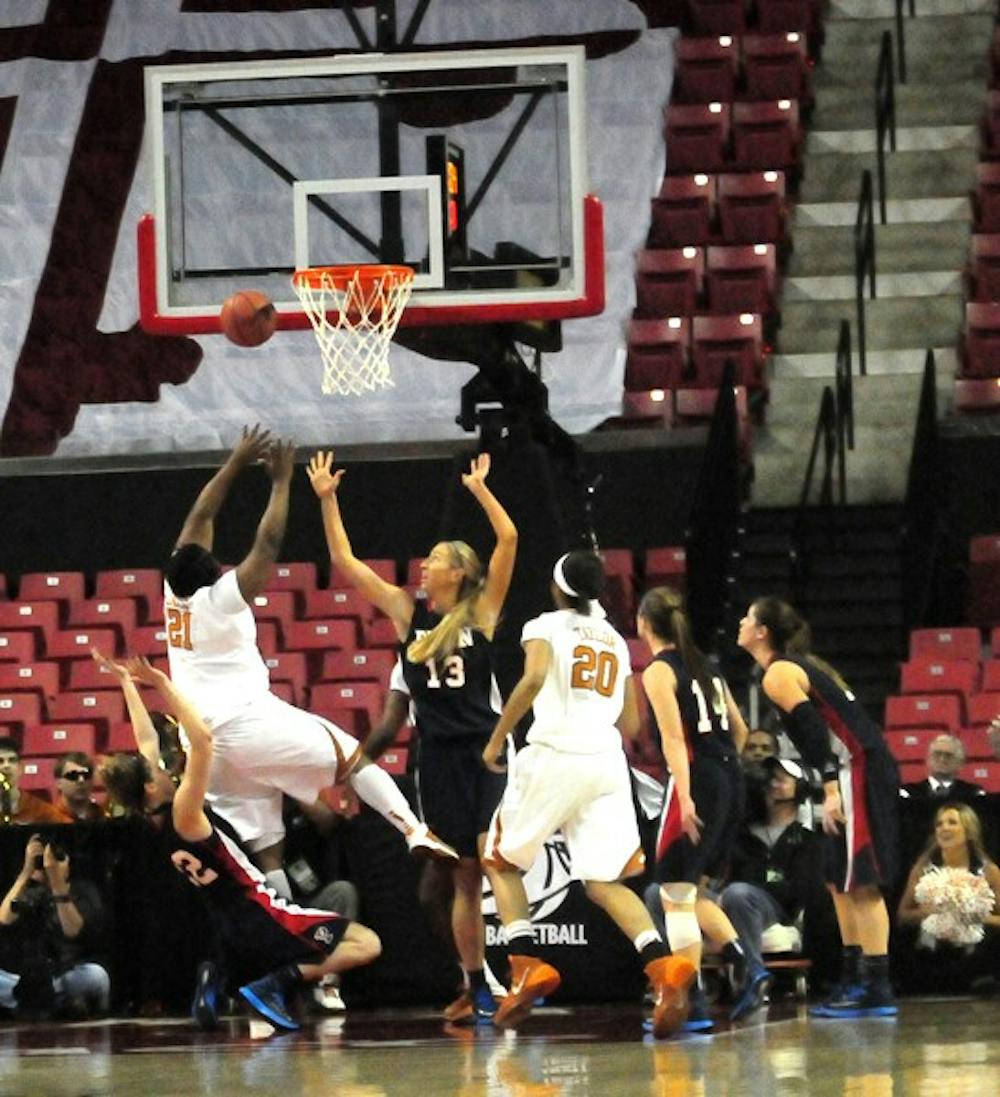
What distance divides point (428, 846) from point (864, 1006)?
73.1 inches

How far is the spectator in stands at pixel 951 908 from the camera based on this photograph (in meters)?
12.3

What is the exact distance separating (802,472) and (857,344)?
1.76 m

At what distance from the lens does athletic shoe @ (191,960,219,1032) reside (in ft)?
38.8

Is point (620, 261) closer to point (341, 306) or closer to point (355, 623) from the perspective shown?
point (355, 623)

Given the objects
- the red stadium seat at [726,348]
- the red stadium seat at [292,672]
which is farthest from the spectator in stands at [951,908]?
the red stadium seat at [726,348]

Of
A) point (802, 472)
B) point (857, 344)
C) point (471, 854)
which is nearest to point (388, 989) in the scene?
point (471, 854)

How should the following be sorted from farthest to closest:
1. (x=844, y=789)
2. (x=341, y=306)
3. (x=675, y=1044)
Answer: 1. (x=341, y=306)
2. (x=844, y=789)
3. (x=675, y=1044)

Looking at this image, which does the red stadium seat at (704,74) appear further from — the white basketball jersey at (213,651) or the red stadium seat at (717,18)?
the white basketball jersey at (213,651)

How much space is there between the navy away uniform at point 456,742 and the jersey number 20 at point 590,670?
0.74m

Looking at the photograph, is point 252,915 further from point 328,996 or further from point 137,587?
point 137,587

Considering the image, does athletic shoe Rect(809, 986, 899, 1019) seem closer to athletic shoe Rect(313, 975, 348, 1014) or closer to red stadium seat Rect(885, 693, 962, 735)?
athletic shoe Rect(313, 975, 348, 1014)

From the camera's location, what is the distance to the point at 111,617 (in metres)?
18.7

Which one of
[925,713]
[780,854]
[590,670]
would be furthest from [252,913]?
[925,713]

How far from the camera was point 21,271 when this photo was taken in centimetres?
2255
